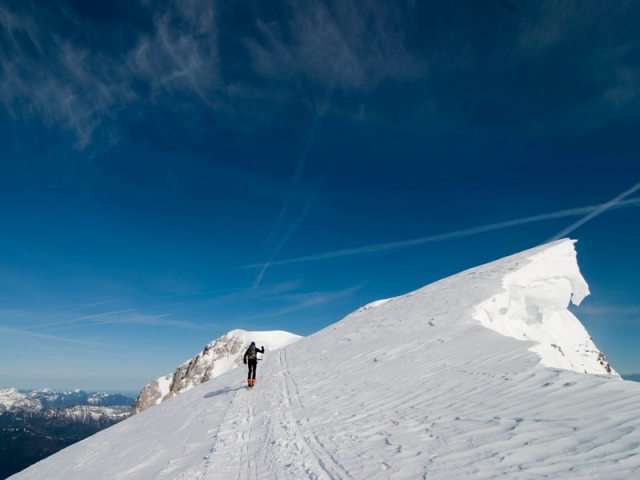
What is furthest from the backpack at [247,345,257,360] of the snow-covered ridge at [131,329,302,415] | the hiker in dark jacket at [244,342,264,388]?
the snow-covered ridge at [131,329,302,415]

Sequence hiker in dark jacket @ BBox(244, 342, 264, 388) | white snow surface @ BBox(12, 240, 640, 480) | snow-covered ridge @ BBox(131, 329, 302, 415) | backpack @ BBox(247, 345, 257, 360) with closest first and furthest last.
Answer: white snow surface @ BBox(12, 240, 640, 480) → hiker in dark jacket @ BBox(244, 342, 264, 388) → backpack @ BBox(247, 345, 257, 360) → snow-covered ridge @ BBox(131, 329, 302, 415)

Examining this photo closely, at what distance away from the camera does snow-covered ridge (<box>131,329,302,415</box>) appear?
4707 inches

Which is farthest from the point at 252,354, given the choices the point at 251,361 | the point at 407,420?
the point at 407,420

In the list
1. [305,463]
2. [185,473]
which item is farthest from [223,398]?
[305,463]

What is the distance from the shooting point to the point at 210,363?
126938 mm

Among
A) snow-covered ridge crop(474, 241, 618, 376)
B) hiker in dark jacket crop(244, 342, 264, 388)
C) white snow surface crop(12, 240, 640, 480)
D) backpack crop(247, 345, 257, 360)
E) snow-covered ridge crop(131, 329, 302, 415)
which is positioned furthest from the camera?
snow-covered ridge crop(131, 329, 302, 415)

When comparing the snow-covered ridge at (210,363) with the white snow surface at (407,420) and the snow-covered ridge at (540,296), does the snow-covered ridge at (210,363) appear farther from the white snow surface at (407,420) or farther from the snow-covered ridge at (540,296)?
the white snow surface at (407,420)

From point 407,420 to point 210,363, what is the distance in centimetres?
12915

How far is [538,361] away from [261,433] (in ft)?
27.2

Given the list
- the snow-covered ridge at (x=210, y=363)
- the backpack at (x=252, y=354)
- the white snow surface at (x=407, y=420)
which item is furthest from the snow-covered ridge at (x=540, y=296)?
the snow-covered ridge at (x=210, y=363)

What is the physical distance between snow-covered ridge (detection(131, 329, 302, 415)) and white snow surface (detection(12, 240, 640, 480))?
101641 mm

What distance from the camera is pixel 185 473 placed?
8.61 meters

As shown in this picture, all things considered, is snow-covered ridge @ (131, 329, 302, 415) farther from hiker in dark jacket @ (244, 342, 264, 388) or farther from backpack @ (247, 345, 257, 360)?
backpack @ (247, 345, 257, 360)

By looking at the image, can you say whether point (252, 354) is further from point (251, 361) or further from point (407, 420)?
point (407, 420)
